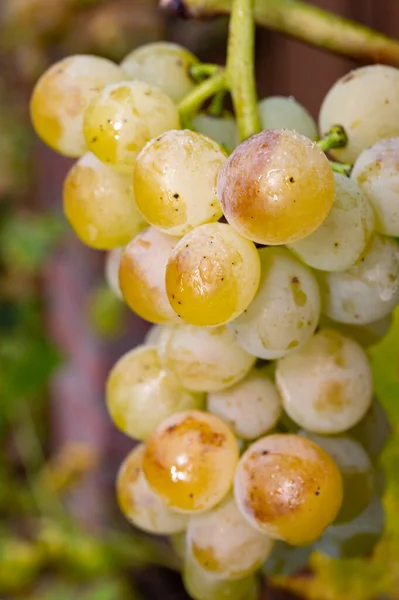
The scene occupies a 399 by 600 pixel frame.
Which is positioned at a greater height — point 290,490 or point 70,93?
point 70,93

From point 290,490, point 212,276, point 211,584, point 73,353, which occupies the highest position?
point 212,276

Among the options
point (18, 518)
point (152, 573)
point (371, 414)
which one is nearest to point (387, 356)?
point (371, 414)

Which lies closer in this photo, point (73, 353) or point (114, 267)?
point (114, 267)

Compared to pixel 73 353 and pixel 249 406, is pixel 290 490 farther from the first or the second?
pixel 73 353

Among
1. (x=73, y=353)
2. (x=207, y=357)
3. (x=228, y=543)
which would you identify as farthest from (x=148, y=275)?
(x=73, y=353)

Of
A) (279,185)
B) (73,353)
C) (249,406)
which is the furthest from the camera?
(73,353)

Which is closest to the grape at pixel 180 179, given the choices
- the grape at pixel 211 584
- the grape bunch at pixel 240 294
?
the grape bunch at pixel 240 294

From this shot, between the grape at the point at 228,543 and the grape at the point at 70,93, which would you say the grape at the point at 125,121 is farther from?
the grape at the point at 228,543

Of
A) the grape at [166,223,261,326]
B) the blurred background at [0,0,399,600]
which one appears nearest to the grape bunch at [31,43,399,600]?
the grape at [166,223,261,326]
